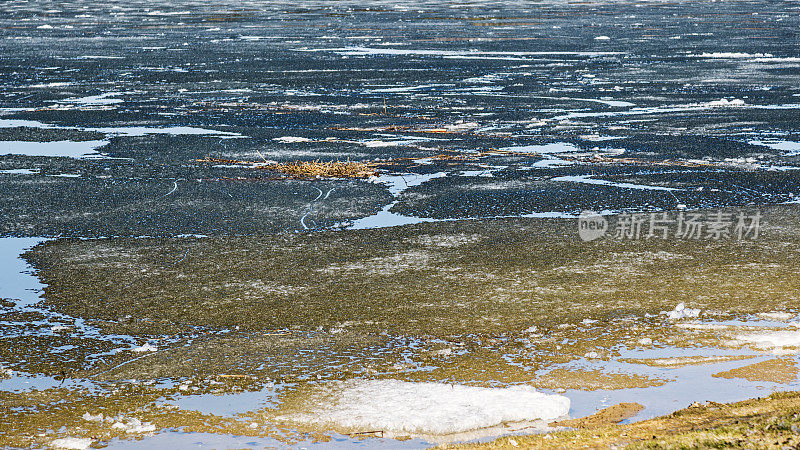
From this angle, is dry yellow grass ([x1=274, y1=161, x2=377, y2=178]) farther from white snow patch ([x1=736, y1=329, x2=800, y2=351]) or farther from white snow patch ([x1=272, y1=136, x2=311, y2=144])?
white snow patch ([x1=736, y1=329, x2=800, y2=351])

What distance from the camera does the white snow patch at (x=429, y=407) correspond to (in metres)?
4.67

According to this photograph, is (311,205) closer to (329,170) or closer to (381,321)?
(329,170)

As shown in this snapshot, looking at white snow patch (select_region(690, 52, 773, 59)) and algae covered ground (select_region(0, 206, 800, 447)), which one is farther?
white snow patch (select_region(690, 52, 773, 59))

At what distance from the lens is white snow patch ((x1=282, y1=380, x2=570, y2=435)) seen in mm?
4672

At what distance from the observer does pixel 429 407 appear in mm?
4824

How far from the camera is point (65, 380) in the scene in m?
5.25

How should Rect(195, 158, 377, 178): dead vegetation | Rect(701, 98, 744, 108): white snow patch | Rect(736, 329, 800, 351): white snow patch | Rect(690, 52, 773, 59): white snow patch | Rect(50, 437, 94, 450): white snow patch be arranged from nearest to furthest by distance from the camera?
Rect(50, 437, 94, 450): white snow patch, Rect(736, 329, 800, 351): white snow patch, Rect(195, 158, 377, 178): dead vegetation, Rect(701, 98, 744, 108): white snow patch, Rect(690, 52, 773, 59): white snow patch

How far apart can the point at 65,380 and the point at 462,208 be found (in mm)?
4368

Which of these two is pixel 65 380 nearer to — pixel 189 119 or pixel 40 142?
pixel 40 142

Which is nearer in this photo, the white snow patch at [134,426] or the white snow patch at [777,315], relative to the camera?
the white snow patch at [134,426]

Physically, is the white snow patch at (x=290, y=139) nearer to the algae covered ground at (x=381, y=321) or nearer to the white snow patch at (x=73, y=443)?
the algae covered ground at (x=381, y=321)

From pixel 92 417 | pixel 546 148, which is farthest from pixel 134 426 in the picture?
pixel 546 148

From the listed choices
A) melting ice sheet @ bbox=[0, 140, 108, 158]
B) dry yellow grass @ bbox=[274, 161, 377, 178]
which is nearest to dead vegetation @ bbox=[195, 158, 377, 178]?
dry yellow grass @ bbox=[274, 161, 377, 178]

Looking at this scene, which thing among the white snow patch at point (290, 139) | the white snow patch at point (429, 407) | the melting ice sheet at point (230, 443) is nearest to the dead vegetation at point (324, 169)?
the white snow patch at point (290, 139)
